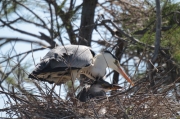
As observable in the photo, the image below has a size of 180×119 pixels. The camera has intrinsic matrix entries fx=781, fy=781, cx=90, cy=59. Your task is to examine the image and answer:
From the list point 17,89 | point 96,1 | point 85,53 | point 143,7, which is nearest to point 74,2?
point 96,1

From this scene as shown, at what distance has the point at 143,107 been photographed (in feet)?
22.0

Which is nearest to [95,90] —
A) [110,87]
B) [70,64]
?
[110,87]

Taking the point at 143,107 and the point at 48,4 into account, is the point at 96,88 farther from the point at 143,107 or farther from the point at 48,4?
the point at 48,4

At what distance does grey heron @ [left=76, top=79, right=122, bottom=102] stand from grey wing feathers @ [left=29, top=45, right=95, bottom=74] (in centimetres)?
23

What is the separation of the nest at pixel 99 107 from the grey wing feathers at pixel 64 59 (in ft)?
1.33

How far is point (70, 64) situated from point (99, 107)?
0.62 metres

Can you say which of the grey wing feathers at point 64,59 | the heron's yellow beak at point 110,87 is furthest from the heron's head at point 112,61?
the heron's yellow beak at point 110,87

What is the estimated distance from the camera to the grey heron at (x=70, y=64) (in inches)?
284

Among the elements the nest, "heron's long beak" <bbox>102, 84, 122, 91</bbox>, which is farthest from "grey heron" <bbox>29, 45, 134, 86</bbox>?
the nest

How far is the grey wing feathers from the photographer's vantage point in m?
7.18

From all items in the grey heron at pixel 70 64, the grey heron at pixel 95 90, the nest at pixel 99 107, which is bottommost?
the nest at pixel 99 107

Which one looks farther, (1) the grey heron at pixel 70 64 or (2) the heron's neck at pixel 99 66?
(2) the heron's neck at pixel 99 66

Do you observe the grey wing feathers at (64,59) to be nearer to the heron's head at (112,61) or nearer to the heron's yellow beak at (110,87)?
the heron's yellow beak at (110,87)

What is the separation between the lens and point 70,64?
7031 millimetres
